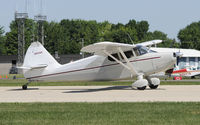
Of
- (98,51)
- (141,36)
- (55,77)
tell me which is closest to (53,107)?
(98,51)

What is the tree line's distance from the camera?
4205 inches

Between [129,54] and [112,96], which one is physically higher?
[129,54]

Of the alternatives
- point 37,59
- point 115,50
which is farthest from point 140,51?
point 37,59

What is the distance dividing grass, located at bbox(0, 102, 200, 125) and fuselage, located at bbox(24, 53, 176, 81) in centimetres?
753

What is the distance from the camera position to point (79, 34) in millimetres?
128625

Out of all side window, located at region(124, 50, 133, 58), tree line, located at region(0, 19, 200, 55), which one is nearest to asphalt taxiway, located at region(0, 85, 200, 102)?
side window, located at region(124, 50, 133, 58)

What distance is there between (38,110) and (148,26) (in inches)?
5022

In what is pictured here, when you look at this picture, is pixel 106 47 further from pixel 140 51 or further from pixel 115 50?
pixel 140 51

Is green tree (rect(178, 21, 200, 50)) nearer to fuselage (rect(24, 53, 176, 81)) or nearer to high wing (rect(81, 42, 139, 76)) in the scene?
fuselage (rect(24, 53, 176, 81))

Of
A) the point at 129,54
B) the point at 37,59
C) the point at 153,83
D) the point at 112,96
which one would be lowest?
the point at 112,96

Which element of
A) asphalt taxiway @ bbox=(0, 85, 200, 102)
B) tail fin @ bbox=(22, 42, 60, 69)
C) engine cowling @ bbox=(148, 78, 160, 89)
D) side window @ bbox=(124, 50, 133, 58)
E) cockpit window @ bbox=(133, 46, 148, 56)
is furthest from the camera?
tail fin @ bbox=(22, 42, 60, 69)

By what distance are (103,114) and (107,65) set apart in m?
10.5

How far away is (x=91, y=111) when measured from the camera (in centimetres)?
1104

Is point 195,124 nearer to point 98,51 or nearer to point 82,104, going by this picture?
point 82,104
